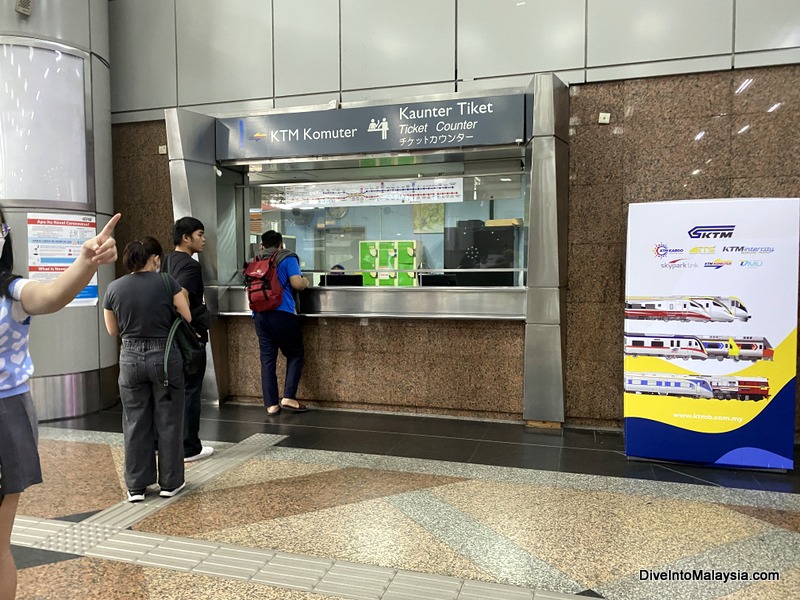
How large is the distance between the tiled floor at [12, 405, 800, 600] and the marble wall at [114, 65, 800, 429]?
810 millimetres

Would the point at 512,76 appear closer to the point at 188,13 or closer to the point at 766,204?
the point at 766,204

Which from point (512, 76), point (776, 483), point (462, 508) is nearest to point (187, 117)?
point (512, 76)

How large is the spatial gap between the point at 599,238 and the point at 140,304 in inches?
155

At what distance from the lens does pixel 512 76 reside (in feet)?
17.8

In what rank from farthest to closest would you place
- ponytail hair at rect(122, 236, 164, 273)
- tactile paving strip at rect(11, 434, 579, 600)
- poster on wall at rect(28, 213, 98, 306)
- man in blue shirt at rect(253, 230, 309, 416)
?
man in blue shirt at rect(253, 230, 309, 416), poster on wall at rect(28, 213, 98, 306), ponytail hair at rect(122, 236, 164, 273), tactile paving strip at rect(11, 434, 579, 600)

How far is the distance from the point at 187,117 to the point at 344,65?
170 centimetres

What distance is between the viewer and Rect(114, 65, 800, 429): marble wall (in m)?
4.88

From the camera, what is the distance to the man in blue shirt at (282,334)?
570 centimetres

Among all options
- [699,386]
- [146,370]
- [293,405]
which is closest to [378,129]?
[293,405]

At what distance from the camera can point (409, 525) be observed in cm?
324

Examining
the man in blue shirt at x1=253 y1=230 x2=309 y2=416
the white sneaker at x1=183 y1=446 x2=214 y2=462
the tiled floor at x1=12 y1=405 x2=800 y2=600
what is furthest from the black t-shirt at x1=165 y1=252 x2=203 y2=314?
the man in blue shirt at x1=253 y1=230 x2=309 y2=416

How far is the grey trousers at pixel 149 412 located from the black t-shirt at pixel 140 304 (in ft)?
0.23

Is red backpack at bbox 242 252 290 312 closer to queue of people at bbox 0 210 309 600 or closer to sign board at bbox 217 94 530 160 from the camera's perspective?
queue of people at bbox 0 210 309 600

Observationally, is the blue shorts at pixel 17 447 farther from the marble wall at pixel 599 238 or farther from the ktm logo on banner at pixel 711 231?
the ktm logo on banner at pixel 711 231
